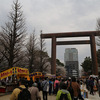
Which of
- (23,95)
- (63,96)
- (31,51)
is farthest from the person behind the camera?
(31,51)

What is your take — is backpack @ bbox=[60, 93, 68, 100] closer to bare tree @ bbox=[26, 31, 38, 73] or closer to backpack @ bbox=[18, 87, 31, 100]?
backpack @ bbox=[18, 87, 31, 100]

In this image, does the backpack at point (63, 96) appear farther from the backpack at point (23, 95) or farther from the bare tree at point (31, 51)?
the bare tree at point (31, 51)

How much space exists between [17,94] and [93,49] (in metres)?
21.9

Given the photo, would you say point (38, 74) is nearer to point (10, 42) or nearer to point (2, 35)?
point (10, 42)

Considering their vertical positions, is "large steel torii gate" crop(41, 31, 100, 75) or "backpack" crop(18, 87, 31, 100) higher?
"large steel torii gate" crop(41, 31, 100, 75)

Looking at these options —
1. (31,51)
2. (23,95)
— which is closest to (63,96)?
(23,95)

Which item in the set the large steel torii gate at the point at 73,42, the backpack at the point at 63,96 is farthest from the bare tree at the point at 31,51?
the backpack at the point at 63,96

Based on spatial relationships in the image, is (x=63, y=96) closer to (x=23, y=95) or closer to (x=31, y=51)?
(x=23, y=95)

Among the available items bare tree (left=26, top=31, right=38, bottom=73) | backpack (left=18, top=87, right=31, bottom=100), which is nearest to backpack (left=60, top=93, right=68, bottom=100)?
backpack (left=18, top=87, right=31, bottom=100)

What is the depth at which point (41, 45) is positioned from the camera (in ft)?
72.6

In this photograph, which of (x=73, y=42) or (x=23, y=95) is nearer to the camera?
(x=23, y=95)

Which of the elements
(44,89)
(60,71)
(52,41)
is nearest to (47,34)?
(52,41)

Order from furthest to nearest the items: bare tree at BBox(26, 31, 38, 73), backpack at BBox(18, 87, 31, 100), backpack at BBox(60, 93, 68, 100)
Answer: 1. bare tree at BBox(26, 31, 38, 73)
2. backpack at BBox(60, 93, 68, 100)
3. backpack at BBox(18, 87, 31, 100)

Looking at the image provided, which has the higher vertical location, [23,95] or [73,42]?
[73,42]
